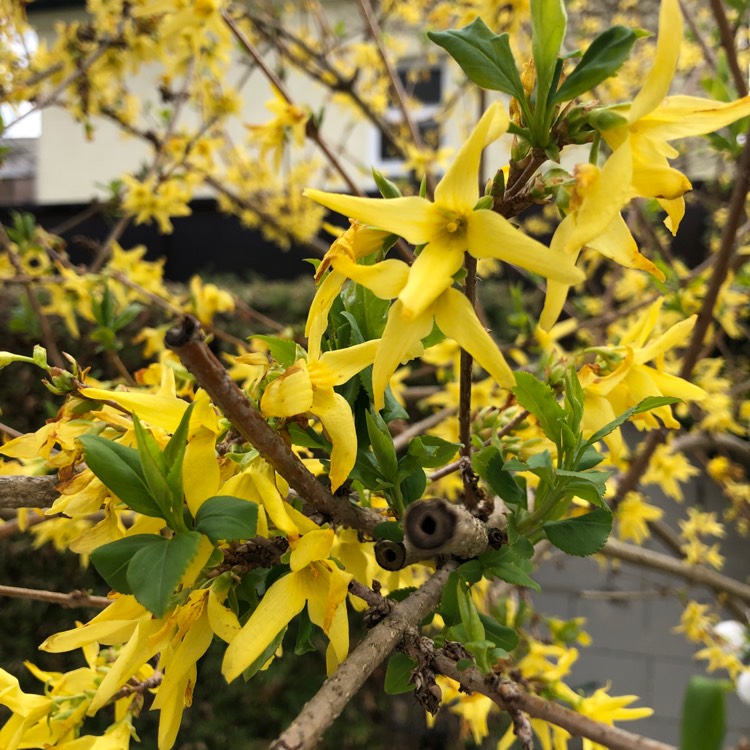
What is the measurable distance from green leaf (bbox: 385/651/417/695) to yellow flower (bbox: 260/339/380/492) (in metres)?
0.19

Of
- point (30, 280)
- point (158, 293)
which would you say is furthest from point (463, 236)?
point (158, 293)

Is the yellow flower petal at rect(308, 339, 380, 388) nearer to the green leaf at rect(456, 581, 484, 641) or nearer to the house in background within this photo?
the green leaf at rect(456, 581, 484, 641)

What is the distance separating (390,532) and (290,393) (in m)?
0.16

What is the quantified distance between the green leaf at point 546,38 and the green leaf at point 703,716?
0.37 metres

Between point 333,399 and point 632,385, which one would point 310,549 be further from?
point 632,385

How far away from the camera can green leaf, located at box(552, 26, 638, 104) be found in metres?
0.41

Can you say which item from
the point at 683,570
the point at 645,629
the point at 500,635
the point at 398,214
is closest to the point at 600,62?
the point at 398,214

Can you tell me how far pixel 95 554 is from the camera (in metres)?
0.41

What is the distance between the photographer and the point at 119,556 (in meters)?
0.42

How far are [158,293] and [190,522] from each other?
5.62 feet

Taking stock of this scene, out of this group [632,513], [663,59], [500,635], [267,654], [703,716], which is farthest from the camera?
[632,513]

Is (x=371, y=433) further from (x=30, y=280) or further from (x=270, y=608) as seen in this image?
(x=30, y=280)

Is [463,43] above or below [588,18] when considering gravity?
below

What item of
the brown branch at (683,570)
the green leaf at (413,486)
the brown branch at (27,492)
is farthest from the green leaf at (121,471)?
the brown branch at (683,570)
